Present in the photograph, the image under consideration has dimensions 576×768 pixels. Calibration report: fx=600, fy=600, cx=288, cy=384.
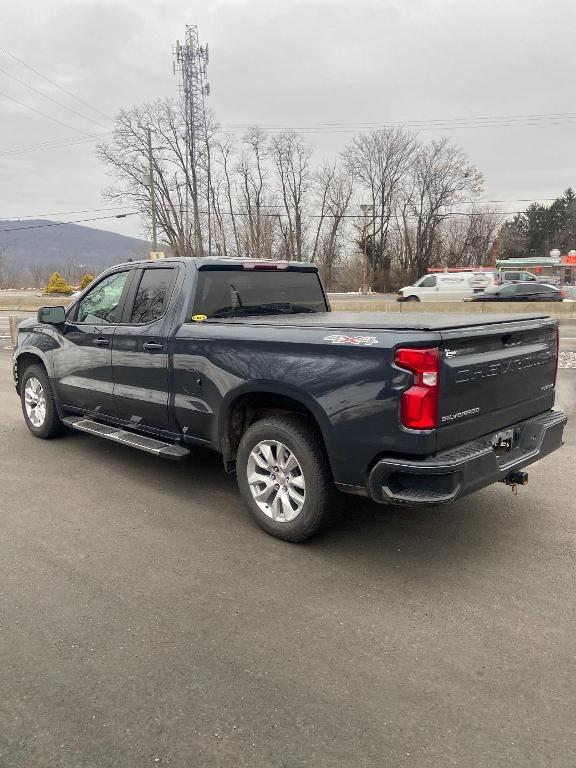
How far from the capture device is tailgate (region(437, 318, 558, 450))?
130 inches

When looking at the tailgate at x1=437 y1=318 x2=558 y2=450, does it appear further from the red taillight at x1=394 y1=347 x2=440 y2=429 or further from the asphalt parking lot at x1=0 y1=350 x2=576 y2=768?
the asphalt parking lot at x1=0 y1=350 x2=576 y2=768

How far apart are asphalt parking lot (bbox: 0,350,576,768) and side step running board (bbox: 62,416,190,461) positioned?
1.42 ft

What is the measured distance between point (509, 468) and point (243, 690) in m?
2.07

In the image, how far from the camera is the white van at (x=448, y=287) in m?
32.8

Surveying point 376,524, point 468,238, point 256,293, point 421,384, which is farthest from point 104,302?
point 468,238

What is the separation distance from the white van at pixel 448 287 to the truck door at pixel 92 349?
28.7 metres

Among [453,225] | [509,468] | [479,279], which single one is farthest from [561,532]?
[453,225]

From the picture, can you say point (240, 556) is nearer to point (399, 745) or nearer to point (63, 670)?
point (63, 670)

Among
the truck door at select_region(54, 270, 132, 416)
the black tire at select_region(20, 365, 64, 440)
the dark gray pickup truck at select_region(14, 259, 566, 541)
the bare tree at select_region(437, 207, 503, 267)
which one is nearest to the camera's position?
the dark gray pickup truck at select_region(14, 259, 566, 541)

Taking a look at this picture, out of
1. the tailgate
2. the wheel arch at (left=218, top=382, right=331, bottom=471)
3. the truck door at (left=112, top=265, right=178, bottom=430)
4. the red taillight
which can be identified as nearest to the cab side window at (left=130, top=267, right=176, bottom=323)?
the truck door at (left=112, top=265, right=178, bottom=430)

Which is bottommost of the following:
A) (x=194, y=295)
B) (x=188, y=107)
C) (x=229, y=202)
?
(x=194, y=295)

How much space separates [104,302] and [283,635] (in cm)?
374

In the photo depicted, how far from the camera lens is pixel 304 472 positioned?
3.77m

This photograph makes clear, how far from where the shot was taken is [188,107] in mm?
51125
